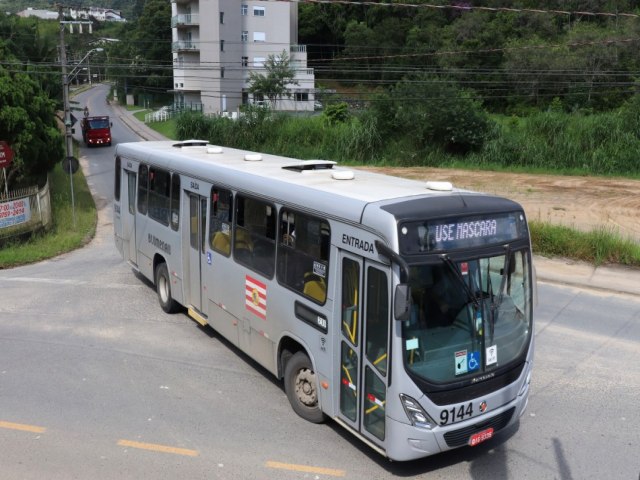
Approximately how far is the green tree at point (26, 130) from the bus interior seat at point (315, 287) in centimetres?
1584

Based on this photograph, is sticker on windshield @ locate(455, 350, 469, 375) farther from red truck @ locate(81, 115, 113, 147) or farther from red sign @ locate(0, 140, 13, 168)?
red truck @ locate(81, 115, 113, 147)

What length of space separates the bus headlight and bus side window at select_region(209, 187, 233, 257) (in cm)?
382

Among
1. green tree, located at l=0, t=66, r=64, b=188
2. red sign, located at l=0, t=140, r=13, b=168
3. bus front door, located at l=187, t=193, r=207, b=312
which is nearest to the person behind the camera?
bus front door, located at l=187, t=193, r=207, b=312

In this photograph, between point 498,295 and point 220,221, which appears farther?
point 220,221

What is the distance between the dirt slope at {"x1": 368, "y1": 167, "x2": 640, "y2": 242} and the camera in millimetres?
21936

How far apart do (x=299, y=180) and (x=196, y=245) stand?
8.93 feet

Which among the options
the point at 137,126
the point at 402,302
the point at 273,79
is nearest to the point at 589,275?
the point at 402,302

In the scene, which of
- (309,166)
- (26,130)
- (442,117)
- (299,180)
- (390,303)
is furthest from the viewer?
(442,117)

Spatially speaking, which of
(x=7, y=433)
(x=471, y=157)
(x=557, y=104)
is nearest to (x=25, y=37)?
(x=471, y=157)

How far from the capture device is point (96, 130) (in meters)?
44.9

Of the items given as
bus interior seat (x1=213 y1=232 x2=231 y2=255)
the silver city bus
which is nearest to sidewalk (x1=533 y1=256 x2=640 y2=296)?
the silver city bus

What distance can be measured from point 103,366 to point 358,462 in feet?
14.3

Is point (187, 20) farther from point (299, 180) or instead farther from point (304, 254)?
point (304, 254)

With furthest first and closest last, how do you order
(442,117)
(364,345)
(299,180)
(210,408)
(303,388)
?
(442,117) → (210,408) → (299,180) → (303,388) → (364,345)
